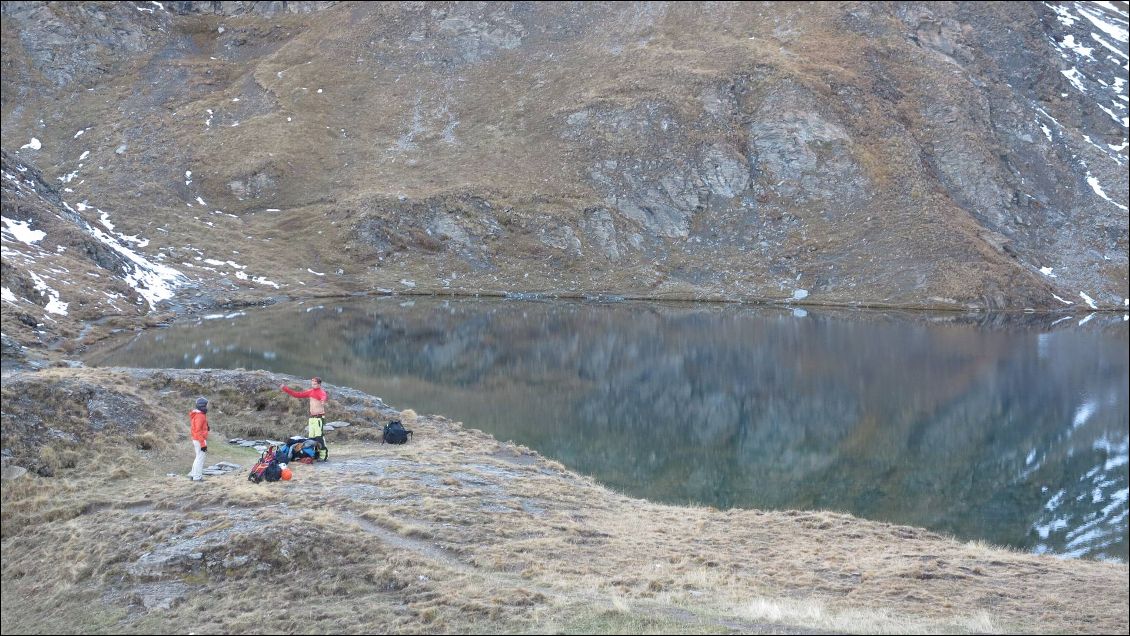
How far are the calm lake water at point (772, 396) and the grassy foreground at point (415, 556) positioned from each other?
5.07 metres

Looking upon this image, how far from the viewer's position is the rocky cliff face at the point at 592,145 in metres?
85.6

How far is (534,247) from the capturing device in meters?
88.4

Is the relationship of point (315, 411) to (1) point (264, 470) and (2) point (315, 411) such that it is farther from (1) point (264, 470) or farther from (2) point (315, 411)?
(1) point (264, 470)

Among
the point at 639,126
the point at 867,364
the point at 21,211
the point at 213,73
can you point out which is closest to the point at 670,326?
the point at 867,364

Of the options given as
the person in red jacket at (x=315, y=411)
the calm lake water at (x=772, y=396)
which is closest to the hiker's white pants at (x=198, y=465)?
the person in red jacket at (x=315, y=411)

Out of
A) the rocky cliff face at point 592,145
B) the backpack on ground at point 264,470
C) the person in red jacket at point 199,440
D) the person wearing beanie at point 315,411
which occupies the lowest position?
the rocky cliff face at point 592,145

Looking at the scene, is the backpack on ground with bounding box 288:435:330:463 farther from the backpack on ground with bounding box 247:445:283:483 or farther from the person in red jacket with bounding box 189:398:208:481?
the person in red jacket with bounding box 189:398:208:481

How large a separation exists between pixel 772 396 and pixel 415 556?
3189 cm

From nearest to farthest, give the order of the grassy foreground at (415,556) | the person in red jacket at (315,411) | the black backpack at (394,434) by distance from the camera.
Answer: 1. the grassy foreground at (415,556)
2. the person in red jacket at (315,411)
3. the black backpack at (394,434)

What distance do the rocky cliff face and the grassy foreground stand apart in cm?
5086

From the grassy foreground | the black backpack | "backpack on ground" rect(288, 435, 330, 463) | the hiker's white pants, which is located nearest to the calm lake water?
the grassy foreground

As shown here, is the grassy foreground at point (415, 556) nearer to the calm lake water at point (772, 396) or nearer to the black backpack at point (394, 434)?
the black backpack at point (394, 434)

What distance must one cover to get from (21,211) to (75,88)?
52.8 m

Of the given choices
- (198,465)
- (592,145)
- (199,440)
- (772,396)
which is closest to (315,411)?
(199,440)
